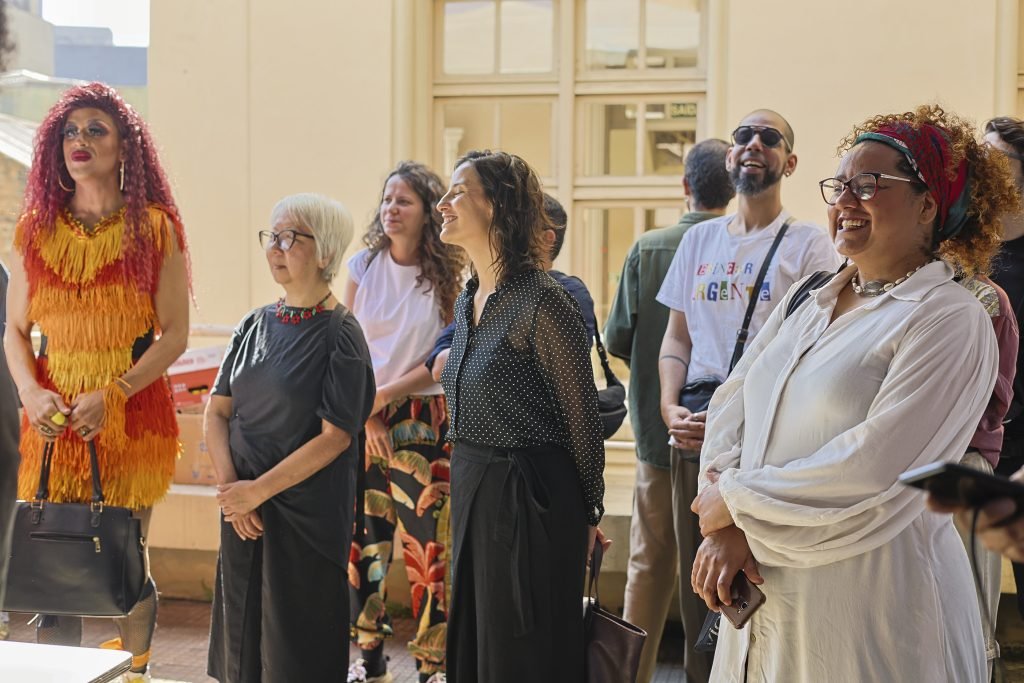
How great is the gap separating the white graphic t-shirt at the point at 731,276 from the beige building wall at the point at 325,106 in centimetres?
150

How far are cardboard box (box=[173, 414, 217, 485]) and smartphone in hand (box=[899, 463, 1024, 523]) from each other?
4141 mm

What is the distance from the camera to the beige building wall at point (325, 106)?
4.60 m

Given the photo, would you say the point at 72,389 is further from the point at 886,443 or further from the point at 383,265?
the point at 886,443

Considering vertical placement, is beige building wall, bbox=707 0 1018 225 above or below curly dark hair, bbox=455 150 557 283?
above

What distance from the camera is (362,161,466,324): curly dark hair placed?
3.77m

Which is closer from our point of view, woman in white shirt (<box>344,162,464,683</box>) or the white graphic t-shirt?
the white graphic t-shirt

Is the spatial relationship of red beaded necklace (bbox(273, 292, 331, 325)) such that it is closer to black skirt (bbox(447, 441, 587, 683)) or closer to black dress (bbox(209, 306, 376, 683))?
black dress (bbox(209, 306, 376, 683))

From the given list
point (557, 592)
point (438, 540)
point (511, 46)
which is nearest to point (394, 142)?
point (511, 46)

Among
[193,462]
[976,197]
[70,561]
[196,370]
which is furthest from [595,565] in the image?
[193,462]

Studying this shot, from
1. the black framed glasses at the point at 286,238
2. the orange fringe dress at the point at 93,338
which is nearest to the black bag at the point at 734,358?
the black framed glasses at the point at 286,238

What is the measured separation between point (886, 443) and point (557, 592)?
3.26 feet

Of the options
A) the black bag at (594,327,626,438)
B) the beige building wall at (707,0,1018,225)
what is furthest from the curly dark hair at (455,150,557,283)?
the beige building wall at (707,0,1018,225)

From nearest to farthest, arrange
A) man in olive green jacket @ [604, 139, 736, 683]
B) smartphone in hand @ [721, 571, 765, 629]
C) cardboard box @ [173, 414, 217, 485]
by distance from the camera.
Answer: smartphone in hand @ [721, 571, 765, 629] < man in olive green jacket @ [604, 139, 736, 683] < cardboard box @ [173, 414, 217, 485]

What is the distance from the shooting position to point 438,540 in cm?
364
